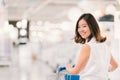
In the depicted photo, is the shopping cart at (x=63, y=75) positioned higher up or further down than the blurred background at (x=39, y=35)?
further down

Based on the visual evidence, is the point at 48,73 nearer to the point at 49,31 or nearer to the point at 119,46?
the point at 49,31

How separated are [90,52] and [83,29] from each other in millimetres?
183

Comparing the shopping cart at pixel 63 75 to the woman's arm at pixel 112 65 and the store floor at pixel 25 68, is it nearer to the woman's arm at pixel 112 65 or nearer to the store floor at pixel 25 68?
the store floor at pixel 25 68

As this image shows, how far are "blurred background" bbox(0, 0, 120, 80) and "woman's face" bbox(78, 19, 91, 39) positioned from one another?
58 millimetres

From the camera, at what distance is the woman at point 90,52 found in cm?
218

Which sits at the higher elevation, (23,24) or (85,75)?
(23,24)

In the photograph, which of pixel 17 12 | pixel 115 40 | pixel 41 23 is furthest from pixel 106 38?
pixel 17 12

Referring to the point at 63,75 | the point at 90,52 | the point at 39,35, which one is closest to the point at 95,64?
the point at 90,52

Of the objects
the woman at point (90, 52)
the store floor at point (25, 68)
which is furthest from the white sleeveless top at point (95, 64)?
the store floor at point (25, 68)

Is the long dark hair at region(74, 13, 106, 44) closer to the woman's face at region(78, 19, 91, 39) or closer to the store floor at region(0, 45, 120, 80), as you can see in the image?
the woman's face at region(78, 19, 91, 39)

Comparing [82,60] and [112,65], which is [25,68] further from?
[112,65]

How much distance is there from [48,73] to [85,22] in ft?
1.62

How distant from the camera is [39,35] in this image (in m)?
2.26

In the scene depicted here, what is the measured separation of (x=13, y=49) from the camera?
7.52 ft
